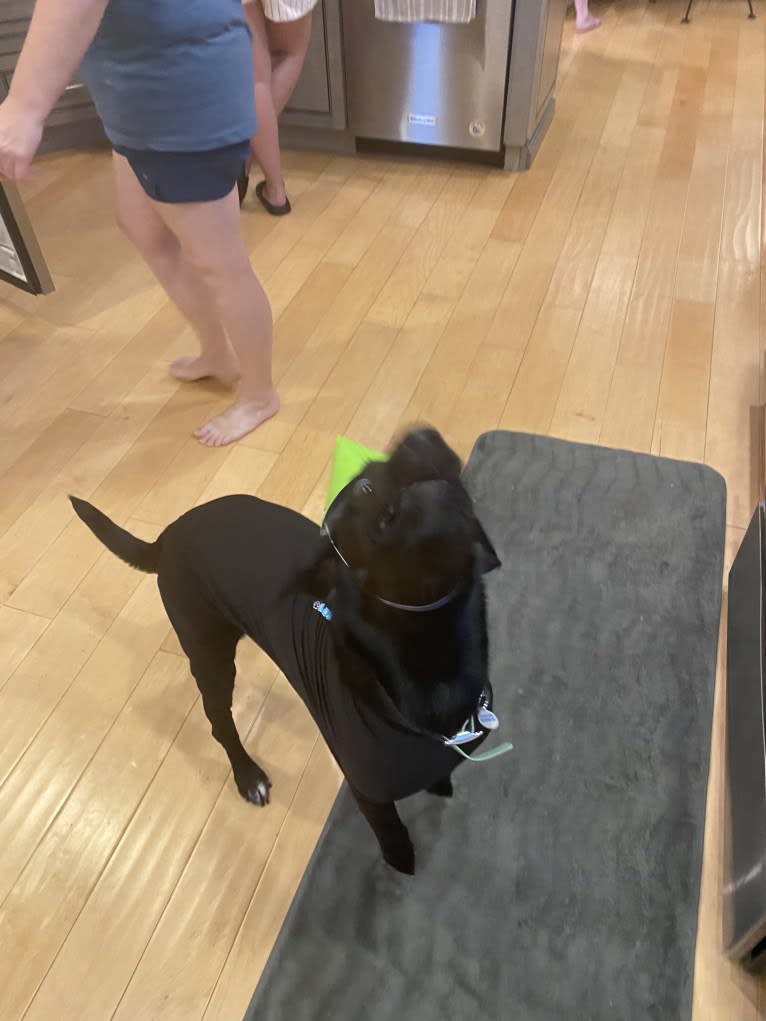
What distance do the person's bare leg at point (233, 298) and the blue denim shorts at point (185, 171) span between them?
3 centimetres

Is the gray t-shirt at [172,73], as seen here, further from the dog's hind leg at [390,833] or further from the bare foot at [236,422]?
the dog's hind leg at [390,833]

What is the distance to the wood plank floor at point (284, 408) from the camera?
107 cm

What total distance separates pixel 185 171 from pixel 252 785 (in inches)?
40.2

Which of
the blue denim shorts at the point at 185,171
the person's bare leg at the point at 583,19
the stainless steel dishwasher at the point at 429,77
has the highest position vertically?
the blue denim shorts at the point at 185,171

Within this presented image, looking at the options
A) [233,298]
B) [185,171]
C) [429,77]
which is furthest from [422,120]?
[185,171]

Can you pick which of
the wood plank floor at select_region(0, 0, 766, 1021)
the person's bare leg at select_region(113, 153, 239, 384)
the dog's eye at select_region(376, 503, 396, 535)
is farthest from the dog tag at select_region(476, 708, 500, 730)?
the person's bare leg at select_region(113, 153, 239, 384)

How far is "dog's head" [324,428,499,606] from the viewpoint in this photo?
60 centimetres

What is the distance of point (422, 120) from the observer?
8.66ft

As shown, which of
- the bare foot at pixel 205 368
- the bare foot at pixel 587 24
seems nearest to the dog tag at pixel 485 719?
the bare foot at pixel 205 368

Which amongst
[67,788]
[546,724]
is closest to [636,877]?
[546,724]

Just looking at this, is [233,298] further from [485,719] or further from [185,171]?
[485,719]

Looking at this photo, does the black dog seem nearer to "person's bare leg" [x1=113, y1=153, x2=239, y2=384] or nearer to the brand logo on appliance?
"person's bare leg" [x1=113, y1=153, x2=239, y2=384]

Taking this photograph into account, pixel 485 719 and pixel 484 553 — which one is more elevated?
pixel 484 553

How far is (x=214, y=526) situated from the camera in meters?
0.92
